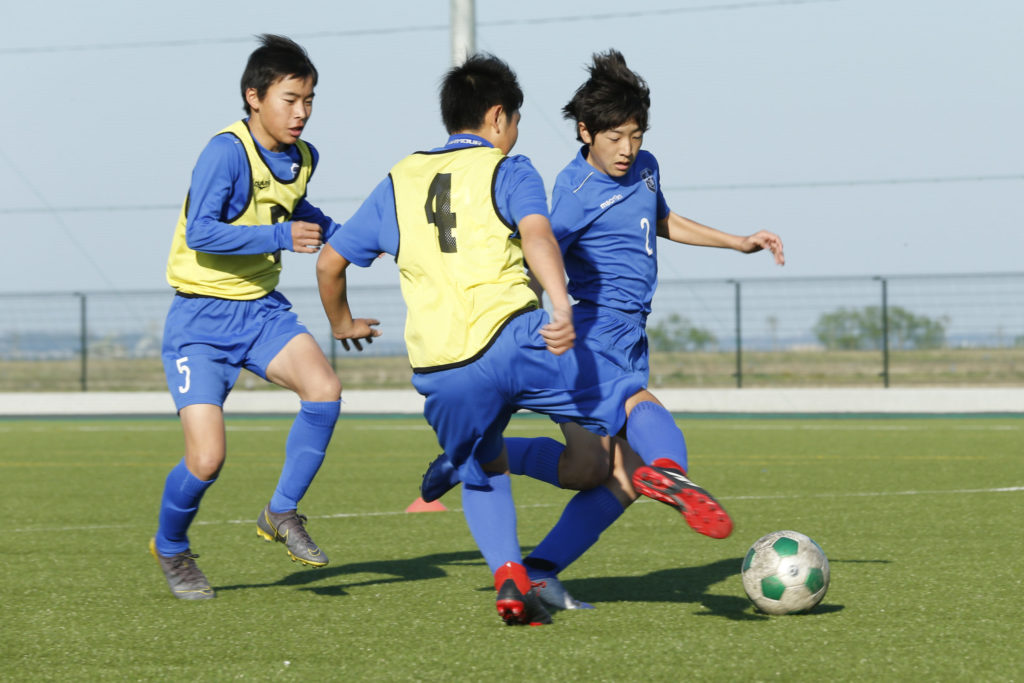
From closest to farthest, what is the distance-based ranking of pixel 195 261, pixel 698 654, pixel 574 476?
pixel 698 654, pixel 574 476, pixel 195 261

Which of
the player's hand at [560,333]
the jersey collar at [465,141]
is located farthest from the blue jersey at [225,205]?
the player's hand at [560,333]

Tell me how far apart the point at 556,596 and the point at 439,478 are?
1.86 ft

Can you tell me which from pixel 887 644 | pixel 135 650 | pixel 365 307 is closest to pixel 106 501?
pixel 135 650

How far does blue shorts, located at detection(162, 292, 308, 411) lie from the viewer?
4.64 metres

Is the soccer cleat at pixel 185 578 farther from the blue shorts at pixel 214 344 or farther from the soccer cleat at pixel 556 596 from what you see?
the soccer cleat at pixel 556 596

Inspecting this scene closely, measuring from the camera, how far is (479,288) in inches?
145

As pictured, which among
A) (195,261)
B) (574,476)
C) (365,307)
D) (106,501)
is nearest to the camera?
(574,476)

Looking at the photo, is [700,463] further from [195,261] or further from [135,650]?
[135,650]

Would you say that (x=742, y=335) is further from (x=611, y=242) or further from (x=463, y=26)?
(x=611, y=242)

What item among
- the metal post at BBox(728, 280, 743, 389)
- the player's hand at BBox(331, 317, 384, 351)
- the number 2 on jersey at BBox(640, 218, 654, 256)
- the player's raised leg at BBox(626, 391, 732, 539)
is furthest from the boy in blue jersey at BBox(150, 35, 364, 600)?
the metal post at BBox(728, 280, 743, 389)

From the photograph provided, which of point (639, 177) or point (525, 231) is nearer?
point (525, 231)

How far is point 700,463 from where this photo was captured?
1013 centimetres

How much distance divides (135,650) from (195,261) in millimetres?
1632

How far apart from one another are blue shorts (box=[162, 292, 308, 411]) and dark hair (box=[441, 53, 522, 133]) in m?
1.20
